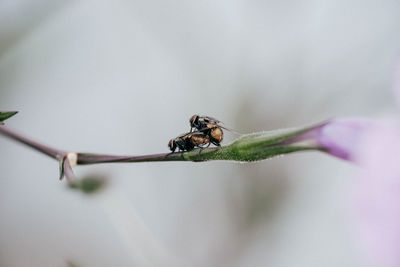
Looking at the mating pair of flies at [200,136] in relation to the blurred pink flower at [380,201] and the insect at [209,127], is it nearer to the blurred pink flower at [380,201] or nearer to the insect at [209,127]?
the insect at [209,127]

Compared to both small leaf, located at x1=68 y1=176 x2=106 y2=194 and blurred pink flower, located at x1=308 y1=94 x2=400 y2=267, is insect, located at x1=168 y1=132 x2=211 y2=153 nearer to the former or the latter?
small leaf, located at x1=68 y1=176 x2=106 y2=194

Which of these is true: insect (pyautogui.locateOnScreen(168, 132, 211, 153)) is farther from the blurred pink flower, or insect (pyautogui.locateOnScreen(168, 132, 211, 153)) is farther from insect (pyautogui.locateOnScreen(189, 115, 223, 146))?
the blurred pink flower

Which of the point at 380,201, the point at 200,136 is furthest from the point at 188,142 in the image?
the point at 380,201

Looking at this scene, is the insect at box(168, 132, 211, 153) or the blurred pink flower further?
the insect at box(168, 132, 211, 153)

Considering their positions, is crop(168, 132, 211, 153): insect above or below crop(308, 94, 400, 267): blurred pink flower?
above

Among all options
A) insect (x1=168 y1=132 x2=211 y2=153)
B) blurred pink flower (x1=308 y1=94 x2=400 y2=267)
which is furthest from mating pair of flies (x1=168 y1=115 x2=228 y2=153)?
blurred pink flower (x1=308 y1=94 x2=400 y2=267)

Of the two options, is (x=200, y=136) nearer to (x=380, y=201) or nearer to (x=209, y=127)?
(x=209, y=127)

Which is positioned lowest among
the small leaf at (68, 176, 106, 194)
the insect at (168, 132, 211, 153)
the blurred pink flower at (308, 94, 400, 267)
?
the blurred pink flower at (308, 94, 400, 267)

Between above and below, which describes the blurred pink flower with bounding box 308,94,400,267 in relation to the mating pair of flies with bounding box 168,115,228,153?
below
